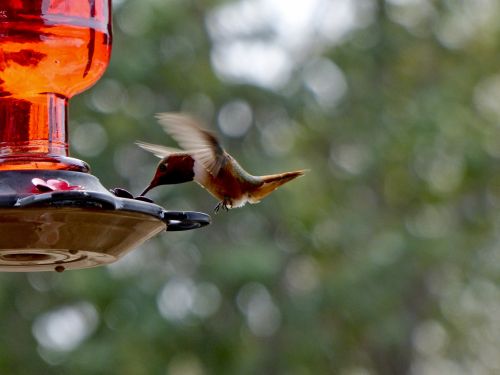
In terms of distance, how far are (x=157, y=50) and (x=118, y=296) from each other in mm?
2589

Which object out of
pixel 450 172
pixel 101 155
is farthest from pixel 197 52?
pixel 450 172

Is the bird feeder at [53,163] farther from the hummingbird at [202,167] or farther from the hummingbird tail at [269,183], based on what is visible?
the hummingbird tail at [269,183]

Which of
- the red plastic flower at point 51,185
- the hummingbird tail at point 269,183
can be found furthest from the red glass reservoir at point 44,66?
the hummingbird tail at point 269,183

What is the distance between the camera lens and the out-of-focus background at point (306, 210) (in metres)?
11.2

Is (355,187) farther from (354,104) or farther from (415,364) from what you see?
(415,364)

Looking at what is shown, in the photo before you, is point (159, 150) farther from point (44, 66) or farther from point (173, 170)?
point (44, 66)

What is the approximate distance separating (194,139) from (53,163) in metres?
0.52

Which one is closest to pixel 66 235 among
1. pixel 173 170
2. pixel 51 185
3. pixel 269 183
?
pixel 51 185

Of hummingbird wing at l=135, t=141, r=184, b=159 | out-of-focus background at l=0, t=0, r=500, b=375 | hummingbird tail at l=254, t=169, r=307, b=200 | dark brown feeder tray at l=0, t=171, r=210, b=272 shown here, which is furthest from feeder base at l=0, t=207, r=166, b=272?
out-of-focus background at l=0, t=0, r=500, b=375

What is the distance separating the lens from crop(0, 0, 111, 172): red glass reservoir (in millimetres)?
3029

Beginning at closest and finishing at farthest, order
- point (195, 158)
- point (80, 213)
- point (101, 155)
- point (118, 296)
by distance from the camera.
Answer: point (80, 213) < point (195, 158) < point (118, 296) < point (101, 155)

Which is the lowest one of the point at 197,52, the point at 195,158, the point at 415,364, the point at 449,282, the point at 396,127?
the point at 415,364

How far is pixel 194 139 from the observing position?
3309mm

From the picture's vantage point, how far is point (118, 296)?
10820 millimetres
